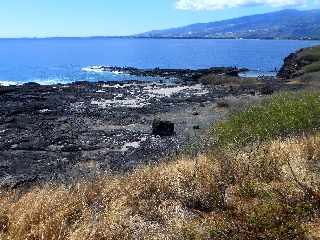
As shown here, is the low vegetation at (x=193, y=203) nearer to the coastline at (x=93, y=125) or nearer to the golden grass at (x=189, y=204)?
the golden grass at (x=189, y=204)

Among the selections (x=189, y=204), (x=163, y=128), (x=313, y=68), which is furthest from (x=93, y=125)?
(x=313, y=68)

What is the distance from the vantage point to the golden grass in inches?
252

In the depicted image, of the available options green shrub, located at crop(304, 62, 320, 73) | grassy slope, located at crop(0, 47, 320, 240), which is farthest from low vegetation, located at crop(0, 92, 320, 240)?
green shrub, located at crop(304, 62, 320, 73)

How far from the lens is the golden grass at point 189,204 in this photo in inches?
252

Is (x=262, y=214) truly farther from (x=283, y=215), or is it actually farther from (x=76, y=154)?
(x=76, y=154)

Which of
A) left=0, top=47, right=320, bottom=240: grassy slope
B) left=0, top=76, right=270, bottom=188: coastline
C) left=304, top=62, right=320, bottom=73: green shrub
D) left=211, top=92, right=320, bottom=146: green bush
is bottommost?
left=304, top=62, right=320, bottom=73: green shrub

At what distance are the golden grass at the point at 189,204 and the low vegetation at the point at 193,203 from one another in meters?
0.01

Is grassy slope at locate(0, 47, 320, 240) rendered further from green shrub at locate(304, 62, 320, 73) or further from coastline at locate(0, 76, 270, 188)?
green shrub at locate(304, 62, 320, 73)

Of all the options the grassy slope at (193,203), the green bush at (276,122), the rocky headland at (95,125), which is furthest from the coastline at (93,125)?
the grassy slope at (193,203)

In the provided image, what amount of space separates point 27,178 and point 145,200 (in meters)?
13.7

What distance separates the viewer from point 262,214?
6508mm

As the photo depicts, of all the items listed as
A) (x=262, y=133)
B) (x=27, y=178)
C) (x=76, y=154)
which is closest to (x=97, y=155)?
(x=76, y=154)

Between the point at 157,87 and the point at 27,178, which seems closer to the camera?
the point at 27,178

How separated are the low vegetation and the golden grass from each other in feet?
0.04
